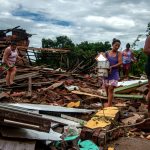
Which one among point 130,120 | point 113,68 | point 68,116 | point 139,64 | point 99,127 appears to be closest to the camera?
point 99,127

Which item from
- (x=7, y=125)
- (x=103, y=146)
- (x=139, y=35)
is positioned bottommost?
(x=103, y=146)

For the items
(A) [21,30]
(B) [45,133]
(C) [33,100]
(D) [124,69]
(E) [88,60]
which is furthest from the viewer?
(A) [21,30]

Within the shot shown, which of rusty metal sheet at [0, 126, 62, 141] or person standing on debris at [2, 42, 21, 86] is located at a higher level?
person standing on debris at [2, 42, 21, 86]

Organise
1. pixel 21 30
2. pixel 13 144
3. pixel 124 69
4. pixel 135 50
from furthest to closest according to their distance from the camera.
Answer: pixel 21 30, pixel 135 50, pixel 124 69, pixel 13 144

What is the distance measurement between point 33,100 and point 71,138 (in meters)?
5.07

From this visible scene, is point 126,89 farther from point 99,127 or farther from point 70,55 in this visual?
point 70,55

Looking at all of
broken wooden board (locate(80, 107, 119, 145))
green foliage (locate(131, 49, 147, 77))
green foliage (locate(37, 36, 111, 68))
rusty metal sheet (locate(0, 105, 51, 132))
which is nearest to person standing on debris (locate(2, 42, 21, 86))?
broken wooden board (locate(80, 107, 119, 145))

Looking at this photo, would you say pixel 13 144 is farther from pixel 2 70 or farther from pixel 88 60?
pixel 88 60

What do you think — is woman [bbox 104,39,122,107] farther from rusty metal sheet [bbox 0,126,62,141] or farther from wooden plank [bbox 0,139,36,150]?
wooden plank [bbox 0,139,36,150]

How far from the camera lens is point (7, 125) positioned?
5617mm

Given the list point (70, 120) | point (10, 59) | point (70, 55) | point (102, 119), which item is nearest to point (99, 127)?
point (102, 119)

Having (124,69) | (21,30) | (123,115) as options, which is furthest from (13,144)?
(21,30)

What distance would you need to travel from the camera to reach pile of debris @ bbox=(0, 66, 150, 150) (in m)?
5.66

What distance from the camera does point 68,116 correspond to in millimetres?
8070
